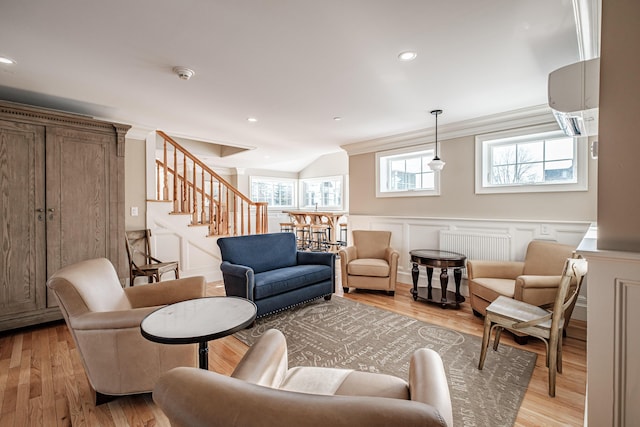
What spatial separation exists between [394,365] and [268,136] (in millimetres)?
3762

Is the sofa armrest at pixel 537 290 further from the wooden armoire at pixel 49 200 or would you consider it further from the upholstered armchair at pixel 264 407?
the wooden armoire at pixel 49 200

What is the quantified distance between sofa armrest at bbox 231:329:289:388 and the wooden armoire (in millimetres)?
2955

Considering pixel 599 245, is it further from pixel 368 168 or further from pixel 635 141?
pixel 368 168

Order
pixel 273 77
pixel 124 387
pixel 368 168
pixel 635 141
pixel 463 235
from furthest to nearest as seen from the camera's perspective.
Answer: pixel 368 168 → pixel 463 235 → pixel 273 77 → pixel 124 387 → pixel 635 141

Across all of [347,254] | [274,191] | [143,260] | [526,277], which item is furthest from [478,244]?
[274,191]

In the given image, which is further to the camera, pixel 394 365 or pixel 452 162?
pixel 452 162

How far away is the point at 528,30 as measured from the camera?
1850 millimetres

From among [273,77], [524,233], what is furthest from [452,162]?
[273,77]

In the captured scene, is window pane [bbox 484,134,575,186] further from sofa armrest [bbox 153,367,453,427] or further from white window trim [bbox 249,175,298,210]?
A: white window trim [bbox 249,175,298,210]

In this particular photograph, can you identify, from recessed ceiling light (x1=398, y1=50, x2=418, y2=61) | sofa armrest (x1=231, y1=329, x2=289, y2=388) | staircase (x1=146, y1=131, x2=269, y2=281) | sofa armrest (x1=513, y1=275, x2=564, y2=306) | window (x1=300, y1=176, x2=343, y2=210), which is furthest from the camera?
window (x1=300, y1=176, x2=343, y2=210)

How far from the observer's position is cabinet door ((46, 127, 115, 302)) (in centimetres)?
298

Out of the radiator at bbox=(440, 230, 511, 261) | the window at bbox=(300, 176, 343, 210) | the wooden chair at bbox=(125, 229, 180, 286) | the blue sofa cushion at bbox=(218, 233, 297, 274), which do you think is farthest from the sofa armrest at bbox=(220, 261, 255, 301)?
the window at bbox=(300, 176, 343, 210)

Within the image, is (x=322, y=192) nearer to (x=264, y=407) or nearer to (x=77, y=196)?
(x=77, y=196)

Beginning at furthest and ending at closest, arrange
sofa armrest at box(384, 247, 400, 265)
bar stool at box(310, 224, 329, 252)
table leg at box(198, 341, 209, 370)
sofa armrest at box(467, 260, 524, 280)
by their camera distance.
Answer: bar stool at box(310, 224, 329, 252) < sofa armrest at box(384, 247, 400, 265) < sofa armrest at box(467, 260, 524, 280) < table leg at box(198, 341, 209, 370)
